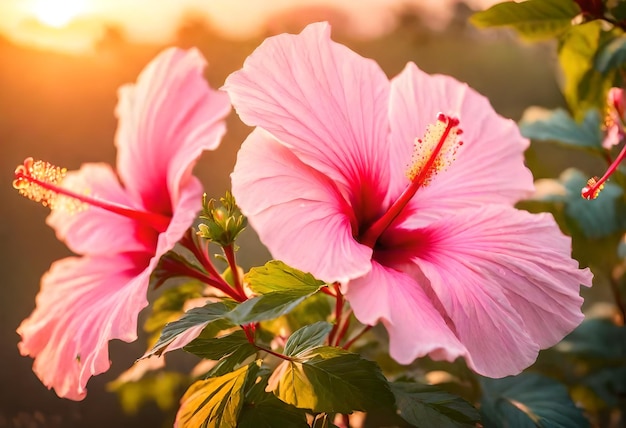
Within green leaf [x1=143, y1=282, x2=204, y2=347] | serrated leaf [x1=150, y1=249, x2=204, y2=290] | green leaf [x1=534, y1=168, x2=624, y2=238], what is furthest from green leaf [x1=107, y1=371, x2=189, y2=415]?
green leaf [x1=534, y1=168, x2=624, y2=238]

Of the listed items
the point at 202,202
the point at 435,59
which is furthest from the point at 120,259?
the point at 435,59

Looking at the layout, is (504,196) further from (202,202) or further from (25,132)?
(25,132)

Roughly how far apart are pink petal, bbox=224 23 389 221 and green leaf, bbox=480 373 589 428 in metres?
0.33

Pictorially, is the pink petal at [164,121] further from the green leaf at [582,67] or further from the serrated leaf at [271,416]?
the green leaf at [582,67]

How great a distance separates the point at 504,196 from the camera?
78 centimetres

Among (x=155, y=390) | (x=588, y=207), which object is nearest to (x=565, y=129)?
(x=588, y=207)

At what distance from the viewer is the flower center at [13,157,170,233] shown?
0.76 metres

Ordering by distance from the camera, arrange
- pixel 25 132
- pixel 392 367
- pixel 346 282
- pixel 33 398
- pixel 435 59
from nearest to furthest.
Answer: pixel 346 282 < pixel 392 367 < pixel 33 398 < pixel 25 132 < pixel 435 59

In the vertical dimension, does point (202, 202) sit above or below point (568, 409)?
above

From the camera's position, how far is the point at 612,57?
3.00ft

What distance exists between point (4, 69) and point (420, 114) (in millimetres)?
1354

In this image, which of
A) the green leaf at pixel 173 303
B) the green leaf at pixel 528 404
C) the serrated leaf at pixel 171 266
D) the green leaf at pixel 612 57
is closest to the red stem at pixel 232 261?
the serrated leaf at pixel 171 266

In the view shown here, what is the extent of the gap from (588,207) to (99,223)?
820mm

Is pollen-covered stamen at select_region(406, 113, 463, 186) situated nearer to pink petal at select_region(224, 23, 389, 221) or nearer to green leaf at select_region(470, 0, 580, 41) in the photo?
pink petal at select_region(224, 23, 389, 221)
